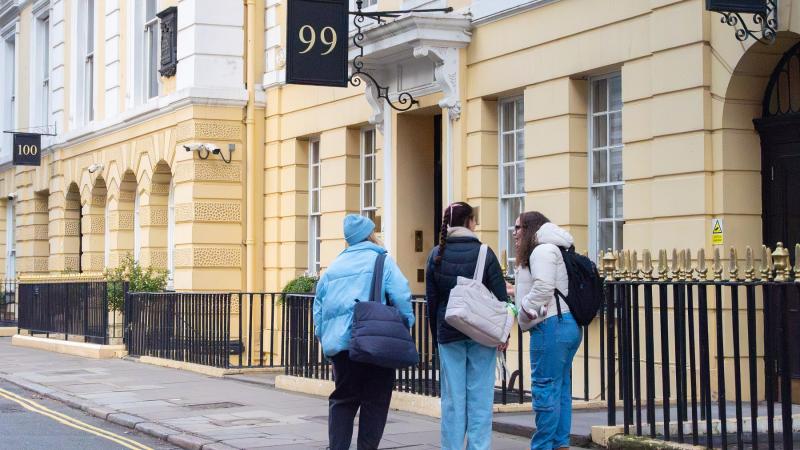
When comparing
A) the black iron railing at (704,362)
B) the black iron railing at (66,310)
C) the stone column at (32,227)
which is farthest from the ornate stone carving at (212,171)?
the black iron railing at (704,362)

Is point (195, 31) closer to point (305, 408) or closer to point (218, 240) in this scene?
point (218, 240)

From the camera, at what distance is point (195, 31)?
2114cm

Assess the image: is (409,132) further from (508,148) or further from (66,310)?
(66,310)

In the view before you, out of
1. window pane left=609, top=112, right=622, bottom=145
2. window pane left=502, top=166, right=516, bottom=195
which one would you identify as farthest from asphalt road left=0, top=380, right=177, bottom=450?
window pane left=609, top=112, right=622, bottom=145

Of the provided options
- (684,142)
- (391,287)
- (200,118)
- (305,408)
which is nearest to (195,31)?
(200,118)

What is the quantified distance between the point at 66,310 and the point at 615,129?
13.3 metres

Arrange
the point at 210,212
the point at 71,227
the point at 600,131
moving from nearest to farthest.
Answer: the point at 600,131
the point at 210,212
the point at 71,227

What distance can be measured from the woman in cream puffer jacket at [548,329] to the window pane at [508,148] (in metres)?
6.26

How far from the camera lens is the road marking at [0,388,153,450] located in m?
11.3

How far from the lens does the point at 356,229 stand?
914 cm

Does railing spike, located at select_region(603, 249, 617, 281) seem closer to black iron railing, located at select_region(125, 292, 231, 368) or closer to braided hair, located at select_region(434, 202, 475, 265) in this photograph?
braided hair, located at select_region(434, 202, 475, 265)

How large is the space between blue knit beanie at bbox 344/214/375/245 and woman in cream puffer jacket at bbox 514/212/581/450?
114 cm

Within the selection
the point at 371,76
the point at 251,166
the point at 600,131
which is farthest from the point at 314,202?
the point at 600,131

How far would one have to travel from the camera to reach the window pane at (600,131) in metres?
13.8
